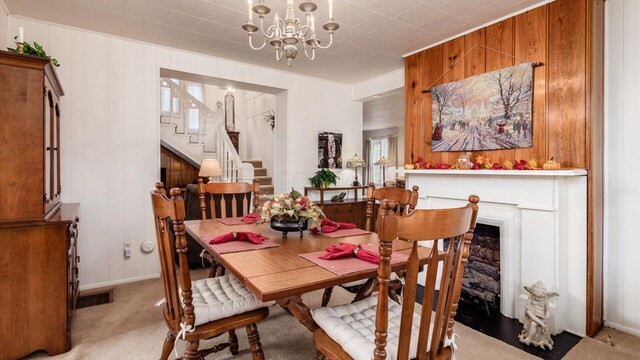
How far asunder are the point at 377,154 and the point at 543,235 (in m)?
7.99

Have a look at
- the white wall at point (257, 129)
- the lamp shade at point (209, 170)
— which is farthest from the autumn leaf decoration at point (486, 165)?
the white wall at point (257, 129)

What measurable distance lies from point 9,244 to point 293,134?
3114mm

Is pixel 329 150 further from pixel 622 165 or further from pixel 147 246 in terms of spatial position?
pixel 622 165

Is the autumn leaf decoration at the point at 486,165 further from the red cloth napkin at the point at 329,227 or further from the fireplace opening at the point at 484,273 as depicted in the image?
the red cloth napkin at the point at 329,227

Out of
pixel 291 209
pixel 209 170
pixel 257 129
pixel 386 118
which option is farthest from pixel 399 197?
pixel 386 118

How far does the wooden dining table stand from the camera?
1.12m

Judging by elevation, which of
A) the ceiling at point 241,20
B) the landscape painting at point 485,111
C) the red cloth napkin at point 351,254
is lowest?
the red cloth napkin at point 351,254

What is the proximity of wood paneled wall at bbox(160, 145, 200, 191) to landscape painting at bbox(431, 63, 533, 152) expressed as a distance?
4.71 m

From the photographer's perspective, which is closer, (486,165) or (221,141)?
(486,165)

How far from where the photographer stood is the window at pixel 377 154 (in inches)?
392

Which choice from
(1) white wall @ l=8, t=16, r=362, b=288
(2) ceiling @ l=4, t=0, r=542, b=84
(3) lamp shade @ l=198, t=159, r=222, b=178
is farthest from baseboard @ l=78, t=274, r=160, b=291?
(2) ceiling @ l=4, t=0, r=542, b=84

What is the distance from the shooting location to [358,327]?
1309mm

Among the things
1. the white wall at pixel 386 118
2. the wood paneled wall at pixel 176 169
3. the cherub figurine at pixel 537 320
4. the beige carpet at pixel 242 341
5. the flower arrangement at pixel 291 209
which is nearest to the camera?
the flower arrangement at pixel 291 209

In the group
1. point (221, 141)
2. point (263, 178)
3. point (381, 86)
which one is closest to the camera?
point (381, 86)
